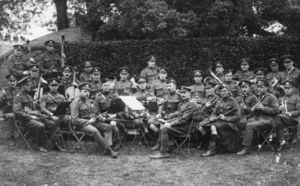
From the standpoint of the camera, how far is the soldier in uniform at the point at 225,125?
8.34 m

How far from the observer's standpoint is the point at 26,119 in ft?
28.3

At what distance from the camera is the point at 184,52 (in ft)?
41.9

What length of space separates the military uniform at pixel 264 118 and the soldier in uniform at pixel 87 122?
117 inches

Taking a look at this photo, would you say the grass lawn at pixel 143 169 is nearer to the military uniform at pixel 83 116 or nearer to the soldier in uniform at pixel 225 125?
the soldier in uniform at pixel 225 125

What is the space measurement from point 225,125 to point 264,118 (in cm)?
93

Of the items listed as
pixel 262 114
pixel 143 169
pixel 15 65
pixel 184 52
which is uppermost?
pixel 184 52

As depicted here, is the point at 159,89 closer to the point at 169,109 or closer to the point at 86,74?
the point at 169,109

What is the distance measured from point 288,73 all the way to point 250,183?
200 inches

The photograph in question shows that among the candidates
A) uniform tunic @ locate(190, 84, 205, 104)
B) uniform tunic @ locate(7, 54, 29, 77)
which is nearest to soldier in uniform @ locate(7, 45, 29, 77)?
uniform tunic @ locate(7, 54, 29, 77)

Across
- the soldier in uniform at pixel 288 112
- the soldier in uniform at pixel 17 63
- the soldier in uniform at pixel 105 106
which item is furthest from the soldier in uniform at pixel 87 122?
the soldier in uniform at pixel 288 112

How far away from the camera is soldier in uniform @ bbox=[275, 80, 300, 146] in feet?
27.5

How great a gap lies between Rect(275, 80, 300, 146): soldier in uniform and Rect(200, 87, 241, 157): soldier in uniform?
3.14ft

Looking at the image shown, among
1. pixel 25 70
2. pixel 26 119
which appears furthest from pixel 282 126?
pixel 25 70

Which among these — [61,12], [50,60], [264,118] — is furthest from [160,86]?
[61,12]
